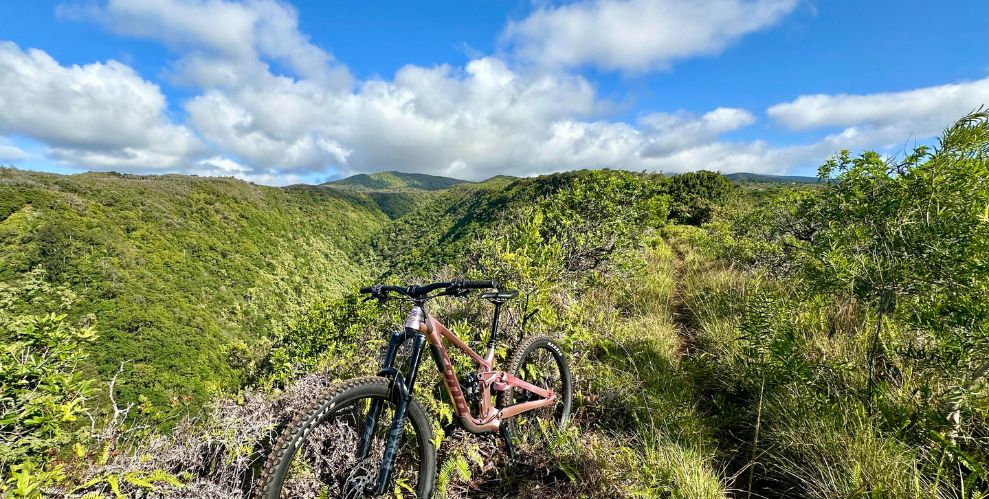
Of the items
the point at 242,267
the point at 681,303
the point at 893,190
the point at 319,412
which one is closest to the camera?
the point at 319,412

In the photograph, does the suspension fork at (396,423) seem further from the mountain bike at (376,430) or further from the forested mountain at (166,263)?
the forested mountain at (166,263)

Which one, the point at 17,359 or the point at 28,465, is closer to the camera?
the point at 28,465

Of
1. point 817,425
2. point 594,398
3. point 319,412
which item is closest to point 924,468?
point 817,425

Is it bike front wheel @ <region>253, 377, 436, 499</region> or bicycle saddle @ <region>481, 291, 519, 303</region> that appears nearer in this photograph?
bike front wheel @ <region>253, 377, 436, 499</region>

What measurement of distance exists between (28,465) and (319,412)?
1.19 metres

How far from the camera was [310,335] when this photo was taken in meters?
6.03

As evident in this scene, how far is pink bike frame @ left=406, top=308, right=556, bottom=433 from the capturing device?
2.23m

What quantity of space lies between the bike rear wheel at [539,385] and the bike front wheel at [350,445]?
0.85 metres

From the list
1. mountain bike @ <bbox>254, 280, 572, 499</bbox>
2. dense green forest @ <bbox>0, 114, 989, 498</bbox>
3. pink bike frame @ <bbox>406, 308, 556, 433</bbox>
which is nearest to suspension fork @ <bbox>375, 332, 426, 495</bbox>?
mountain bike @ <bbox>254, 280, 572, 499</bbox>

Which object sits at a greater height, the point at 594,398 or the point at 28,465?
the point at 28,465

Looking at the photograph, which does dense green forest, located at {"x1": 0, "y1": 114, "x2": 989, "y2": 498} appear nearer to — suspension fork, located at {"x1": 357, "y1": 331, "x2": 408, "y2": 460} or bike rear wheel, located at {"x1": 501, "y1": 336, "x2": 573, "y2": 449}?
bike rear wheel, located at {"x1": 501, "y1": 336, "x2": 573, "y2": 449}

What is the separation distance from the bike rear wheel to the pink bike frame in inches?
3.7

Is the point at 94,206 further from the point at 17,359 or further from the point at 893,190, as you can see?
the point at 893,190

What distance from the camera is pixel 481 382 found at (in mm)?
2768
